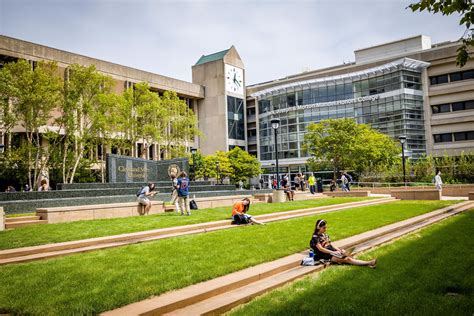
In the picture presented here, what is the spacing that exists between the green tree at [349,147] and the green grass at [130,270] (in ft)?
98.3

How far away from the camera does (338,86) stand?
197 ft

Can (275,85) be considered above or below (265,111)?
above

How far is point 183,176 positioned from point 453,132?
50.8m

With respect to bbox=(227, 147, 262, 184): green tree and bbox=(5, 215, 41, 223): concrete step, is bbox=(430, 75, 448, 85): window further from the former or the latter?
bbox=(5, 215, 41, 223): concrete step

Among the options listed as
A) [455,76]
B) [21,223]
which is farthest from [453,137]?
[21,223]

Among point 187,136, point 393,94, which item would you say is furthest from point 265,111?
point 187,136

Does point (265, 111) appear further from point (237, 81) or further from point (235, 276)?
point (235, 276)

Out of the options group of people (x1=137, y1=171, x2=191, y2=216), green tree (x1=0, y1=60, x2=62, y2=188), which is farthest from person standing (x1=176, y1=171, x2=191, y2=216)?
green tree (x1=0, y1=60, x2=62, y2=188)

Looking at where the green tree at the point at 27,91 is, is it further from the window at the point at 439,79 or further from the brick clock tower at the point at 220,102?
the window at the point at 439,79

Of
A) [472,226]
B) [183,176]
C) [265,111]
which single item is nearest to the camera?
[472,226]

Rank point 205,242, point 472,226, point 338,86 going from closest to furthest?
point 205,242
point 472,226
point 338,86

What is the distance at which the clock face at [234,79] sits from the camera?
7062cm

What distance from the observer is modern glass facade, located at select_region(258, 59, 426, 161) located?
54.5 meters

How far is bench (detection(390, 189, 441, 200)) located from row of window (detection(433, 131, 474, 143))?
3106 centimetres
